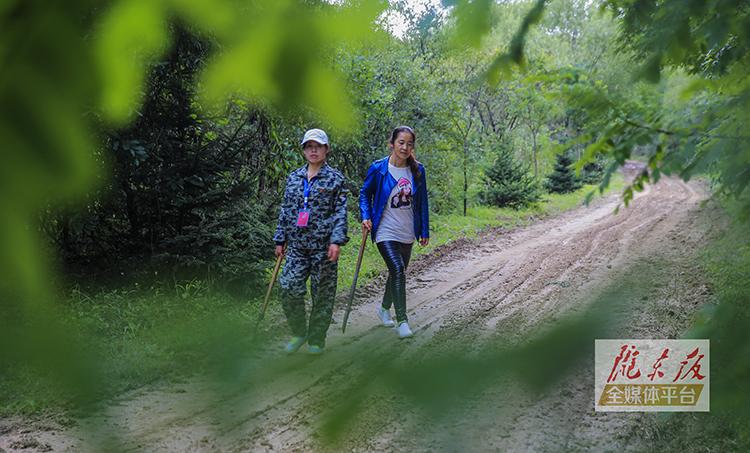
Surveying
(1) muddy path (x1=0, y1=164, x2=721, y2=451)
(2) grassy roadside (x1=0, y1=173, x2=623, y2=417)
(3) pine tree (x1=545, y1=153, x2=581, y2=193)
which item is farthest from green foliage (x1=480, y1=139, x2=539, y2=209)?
(3) pine tree (x1=545, y1=153, x2=581, y2=193)

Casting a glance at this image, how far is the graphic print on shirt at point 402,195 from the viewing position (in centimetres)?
519

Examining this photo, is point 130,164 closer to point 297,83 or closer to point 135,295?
point 135,295

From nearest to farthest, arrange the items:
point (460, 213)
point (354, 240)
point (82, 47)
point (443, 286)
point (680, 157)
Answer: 1. point (82, 47)
2. point (680, 157)
3. point (443, 286)
4. point (354, 240)
5. point (460, 213)

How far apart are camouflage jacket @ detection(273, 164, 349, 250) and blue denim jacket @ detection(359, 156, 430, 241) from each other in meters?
0.65

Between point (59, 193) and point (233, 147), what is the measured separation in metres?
5.42

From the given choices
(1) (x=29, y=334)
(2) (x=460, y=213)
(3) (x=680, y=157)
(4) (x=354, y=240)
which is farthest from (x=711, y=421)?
(2) (x=460, y=213)

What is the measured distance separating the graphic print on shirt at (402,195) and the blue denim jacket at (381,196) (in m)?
0.07

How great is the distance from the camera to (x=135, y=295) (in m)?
5.90

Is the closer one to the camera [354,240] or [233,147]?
[233,147]

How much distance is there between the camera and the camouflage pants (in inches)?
A: 182

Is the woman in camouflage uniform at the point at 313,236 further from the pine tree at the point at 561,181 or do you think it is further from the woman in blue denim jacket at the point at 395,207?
the pine tree at the point at 561,181

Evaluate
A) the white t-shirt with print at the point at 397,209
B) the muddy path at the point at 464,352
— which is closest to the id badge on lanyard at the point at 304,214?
the white t-shirt with print at the point at 397,209

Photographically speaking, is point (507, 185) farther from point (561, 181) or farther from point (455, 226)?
point (561, 181)

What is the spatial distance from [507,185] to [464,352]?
17.4 m
